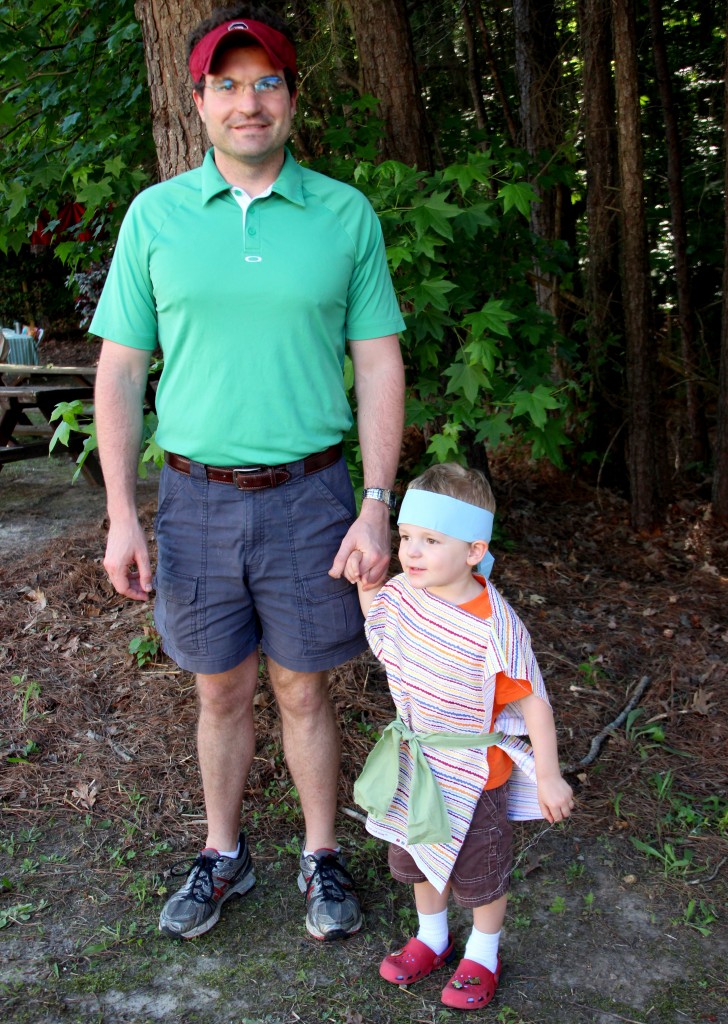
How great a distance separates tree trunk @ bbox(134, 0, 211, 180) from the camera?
3488 mm

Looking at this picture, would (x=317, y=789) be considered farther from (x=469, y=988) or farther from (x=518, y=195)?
(x=518, y=195)

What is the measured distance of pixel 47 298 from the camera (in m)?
18.4

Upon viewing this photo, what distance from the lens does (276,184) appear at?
2227mm

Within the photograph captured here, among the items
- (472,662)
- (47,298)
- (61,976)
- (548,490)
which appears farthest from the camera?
(47,298)

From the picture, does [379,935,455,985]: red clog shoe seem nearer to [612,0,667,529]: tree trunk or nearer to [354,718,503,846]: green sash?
[354,718,503,846]: green sash

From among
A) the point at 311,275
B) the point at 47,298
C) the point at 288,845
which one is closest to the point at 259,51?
the point at 311,275

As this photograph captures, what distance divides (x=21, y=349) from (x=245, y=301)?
1122 cm

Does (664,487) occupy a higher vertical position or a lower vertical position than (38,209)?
lower

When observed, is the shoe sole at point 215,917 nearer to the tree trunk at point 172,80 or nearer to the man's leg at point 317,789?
the man's leg at point 317,789

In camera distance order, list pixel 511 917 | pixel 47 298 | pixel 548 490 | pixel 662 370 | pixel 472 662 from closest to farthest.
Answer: pixel 472 662, pixel 511 917, pixel 548 490, pixel 662 370, pixel 47 298

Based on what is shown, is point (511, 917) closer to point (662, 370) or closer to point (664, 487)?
point (664, 487)

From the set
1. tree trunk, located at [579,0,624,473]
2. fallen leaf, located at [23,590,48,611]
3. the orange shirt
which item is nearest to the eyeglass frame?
the orange shirt

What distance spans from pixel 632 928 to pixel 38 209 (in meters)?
4.26

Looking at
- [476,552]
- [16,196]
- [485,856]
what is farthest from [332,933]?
[16,196]
